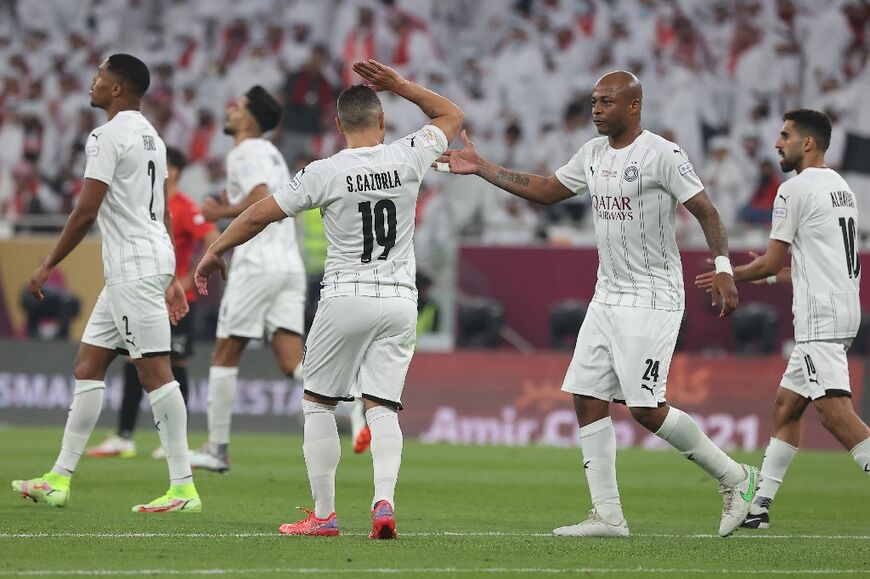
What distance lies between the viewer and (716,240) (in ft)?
25.9

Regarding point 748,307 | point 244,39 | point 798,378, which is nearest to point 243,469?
point 798,378

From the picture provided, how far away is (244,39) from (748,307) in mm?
11680

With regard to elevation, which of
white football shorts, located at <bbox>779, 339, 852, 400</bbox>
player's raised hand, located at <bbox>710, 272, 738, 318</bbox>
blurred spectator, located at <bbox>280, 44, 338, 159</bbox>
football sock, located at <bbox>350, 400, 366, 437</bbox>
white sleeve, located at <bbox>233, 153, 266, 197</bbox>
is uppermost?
blurred spectator, located at <bbox>280, 44, 338, 159</bbox>

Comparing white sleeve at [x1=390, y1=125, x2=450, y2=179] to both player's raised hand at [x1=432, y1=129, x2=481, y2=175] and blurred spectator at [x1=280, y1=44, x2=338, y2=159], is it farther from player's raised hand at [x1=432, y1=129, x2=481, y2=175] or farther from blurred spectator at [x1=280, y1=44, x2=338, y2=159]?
blurred spectator at [x1=280, y1=44, x2=338, y2=159]

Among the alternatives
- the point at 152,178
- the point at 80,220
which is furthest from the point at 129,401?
the point at 80,220

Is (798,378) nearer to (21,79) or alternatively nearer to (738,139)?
(738,139)

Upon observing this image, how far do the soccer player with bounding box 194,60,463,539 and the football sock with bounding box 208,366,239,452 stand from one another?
4015 mm

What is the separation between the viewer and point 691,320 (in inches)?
696

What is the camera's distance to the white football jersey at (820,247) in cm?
891

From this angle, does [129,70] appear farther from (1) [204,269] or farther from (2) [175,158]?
(2) [175,158]

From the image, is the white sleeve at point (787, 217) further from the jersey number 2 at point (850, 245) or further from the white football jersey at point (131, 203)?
the white football jersey at point (131, 203)

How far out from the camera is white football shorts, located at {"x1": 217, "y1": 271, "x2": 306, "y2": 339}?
11.9 m

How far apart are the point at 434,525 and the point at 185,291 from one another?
4.70m

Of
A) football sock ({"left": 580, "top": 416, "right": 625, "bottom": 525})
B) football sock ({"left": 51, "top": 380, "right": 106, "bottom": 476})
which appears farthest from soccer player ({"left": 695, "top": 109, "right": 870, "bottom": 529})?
football sock ({"left": 51, "top": 380, "right": 106, "bottom": 476})
